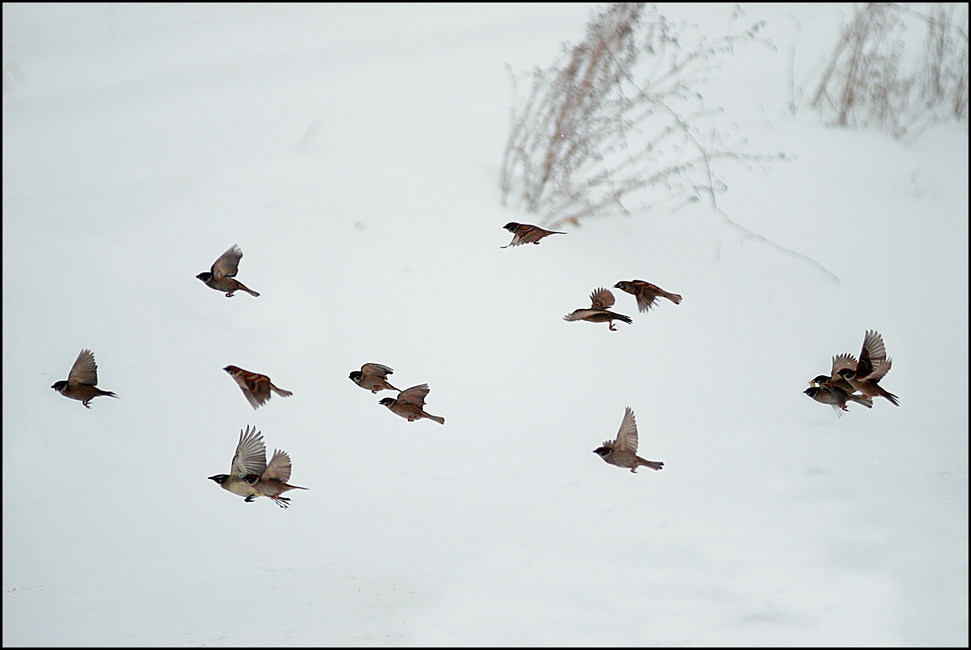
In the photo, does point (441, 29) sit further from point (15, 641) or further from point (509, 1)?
point (15, 641)

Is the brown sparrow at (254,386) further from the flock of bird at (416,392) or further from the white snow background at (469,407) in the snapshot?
the white snow background at (469,407)

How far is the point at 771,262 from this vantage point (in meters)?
2.27

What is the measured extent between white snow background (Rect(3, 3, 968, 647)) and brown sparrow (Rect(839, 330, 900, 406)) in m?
0.55

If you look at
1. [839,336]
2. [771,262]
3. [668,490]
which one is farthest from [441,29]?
[668,490]

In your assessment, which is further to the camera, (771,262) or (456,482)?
(771,262)

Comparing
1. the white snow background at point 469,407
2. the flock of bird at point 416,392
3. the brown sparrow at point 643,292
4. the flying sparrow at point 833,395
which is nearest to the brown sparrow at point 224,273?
the flock of bird at point 416,392

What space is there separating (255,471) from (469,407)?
0.70 meters

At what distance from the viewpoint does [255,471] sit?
1.17 metres

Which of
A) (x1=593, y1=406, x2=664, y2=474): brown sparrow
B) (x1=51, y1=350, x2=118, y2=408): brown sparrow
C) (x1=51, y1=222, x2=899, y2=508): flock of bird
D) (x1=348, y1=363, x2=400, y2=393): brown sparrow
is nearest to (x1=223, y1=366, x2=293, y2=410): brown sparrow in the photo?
(x1=51, y1=222, x2=899, y2=508): flock of bird

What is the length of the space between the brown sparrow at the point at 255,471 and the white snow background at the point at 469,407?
1.30ft

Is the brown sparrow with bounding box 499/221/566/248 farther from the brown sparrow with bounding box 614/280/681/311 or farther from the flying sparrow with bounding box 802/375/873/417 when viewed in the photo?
the flying sparrow with bounding box 802/375/873/417

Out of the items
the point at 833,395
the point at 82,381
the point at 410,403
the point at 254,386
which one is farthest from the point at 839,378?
the point at 82,381

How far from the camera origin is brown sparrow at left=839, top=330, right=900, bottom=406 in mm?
1114

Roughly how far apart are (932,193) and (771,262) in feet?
2.68
